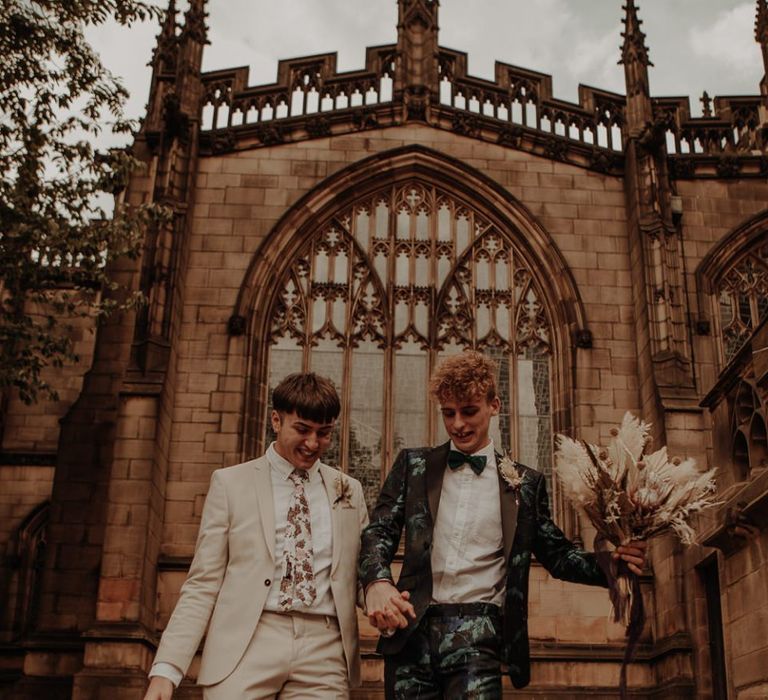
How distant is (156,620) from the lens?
12.2m

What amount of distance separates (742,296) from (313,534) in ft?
40.6

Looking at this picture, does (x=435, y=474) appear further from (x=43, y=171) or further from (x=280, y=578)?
(x=43, y=171)

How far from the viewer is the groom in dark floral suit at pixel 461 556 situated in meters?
3.40

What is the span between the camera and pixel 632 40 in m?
15.8

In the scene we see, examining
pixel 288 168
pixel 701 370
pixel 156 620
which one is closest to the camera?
pixel 156 620

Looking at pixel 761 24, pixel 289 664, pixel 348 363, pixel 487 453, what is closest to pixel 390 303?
pixel 348 363

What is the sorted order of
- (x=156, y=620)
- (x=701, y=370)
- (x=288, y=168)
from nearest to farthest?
(x=156, y=620) < (x=701, y=370) < (x=288, y=168)

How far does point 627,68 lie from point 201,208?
683cm

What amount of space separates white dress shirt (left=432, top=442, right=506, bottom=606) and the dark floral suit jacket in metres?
0.04

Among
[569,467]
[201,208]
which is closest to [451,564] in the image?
[569,467]

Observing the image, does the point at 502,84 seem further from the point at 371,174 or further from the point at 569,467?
the point at 569,467

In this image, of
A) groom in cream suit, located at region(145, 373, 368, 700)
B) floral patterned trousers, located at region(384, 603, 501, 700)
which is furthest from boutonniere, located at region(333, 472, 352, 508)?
floral patterned trousers, located at region(384, 603, 501, 700)

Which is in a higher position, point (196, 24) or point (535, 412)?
point (196, 24)

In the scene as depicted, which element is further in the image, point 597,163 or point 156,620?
point 597,163
